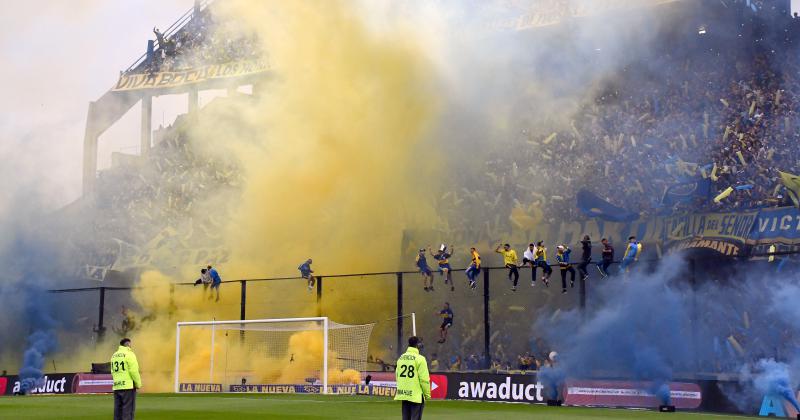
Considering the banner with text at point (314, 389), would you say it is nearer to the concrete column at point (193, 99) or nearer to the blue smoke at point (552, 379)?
the blue smoke at point (552, 379)

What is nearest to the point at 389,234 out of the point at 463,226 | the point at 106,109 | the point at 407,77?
the point at 463,226

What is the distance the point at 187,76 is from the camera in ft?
172

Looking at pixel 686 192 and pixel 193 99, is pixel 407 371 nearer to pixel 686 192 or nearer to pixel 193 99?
pixel 686 192

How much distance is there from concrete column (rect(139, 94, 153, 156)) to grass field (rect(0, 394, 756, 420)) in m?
25.2

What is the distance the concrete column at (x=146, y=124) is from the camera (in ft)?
166

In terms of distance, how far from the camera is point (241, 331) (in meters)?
35.2

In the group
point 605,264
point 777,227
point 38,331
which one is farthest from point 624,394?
point 38,331

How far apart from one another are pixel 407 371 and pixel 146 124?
41.2 metres

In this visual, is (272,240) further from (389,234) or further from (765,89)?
(765,89)

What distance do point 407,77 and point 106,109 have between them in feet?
66.4

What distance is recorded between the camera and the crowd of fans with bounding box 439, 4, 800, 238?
31.8m

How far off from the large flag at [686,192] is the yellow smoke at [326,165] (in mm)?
11034

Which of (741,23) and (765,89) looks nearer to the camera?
(765,89)

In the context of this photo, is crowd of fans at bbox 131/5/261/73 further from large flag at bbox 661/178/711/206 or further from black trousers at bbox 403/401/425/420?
black trousers at bbox 403/401/425/420
